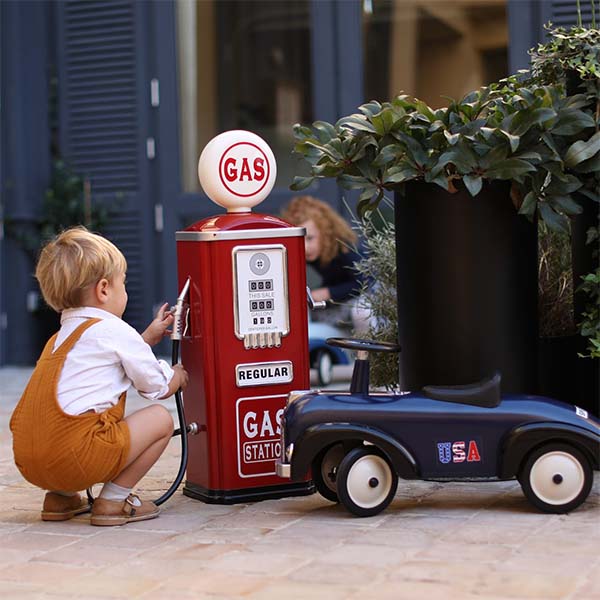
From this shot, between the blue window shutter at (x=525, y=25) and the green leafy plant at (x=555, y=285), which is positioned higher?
the blue window shutter at (x=525, y=25)

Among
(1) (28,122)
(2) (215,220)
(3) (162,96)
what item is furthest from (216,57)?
(2) (215,220)

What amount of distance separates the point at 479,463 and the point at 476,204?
916 millimetres

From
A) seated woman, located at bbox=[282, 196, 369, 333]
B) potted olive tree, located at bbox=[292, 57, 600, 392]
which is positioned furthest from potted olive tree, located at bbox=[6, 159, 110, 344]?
potted olive tree, located at bbox=[292, 57, 600, 392]

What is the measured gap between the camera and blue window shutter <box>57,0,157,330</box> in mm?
8664

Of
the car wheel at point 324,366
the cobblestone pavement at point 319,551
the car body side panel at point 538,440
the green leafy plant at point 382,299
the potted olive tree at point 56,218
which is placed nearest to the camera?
the cobblestone pavement at point 319,551

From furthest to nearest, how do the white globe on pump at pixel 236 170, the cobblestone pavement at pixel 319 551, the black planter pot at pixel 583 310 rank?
the black planter pot at pixel 583 310 < the white globe on pump at pixel 236 170 < the cobblestone pavement at pixel 319 551

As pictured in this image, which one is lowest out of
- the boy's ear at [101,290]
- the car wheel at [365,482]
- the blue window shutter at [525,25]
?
the car wheel at [365,482]

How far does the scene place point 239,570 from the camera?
3.05 metres

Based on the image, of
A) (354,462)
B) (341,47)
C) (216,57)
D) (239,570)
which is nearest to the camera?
(239,570)

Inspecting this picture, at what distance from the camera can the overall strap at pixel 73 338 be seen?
3.71 meters

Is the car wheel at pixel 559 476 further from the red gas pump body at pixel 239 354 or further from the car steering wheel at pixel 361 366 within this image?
the red gas pump body at pixel 239 354

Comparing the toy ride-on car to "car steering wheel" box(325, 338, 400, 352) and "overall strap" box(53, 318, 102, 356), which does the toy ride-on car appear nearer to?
"car steering wheel" box(325, 338, 400, 352)

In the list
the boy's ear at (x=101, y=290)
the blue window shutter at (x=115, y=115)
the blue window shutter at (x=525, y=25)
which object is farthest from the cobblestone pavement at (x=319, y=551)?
the blue window shutter at (x=115, y=115)

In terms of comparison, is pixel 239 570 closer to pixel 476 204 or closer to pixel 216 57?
pixel 476 204
